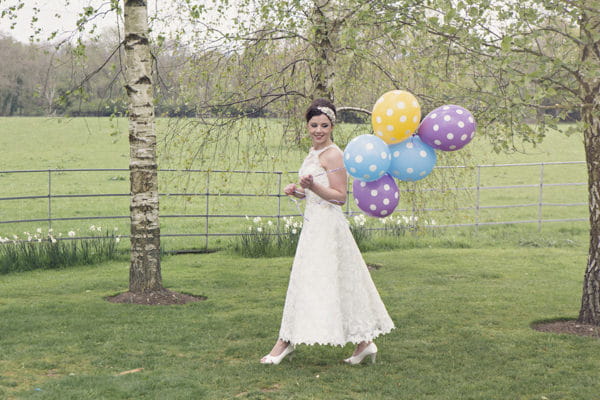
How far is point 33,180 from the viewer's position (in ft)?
92.9

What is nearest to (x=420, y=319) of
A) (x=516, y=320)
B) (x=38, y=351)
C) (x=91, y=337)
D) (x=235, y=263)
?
(x=516, y=320)

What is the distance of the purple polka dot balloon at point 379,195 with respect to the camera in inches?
214

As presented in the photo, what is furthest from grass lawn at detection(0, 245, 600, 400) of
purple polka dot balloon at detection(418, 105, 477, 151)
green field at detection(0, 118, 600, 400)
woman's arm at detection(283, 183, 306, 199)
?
purple polka dot balloon at detection(418, 105, 477, 151)

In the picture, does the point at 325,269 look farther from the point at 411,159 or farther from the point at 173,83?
the point at 173,83

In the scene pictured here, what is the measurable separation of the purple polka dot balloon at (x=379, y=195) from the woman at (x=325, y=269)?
0.54ft

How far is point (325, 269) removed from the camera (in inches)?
216

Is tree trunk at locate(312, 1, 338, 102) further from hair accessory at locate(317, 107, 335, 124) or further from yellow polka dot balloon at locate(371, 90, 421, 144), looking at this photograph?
yellow polka dot balloon at locate(371, 90, 421, 144)

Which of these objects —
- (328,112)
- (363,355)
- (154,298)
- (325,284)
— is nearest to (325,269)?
(325,284)

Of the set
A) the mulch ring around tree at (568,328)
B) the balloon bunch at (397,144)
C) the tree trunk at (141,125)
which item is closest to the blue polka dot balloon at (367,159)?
the balloon bunch at (397,144)

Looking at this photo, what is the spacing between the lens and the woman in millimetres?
5430

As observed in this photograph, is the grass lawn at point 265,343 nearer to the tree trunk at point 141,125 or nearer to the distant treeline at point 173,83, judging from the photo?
the tree trunk at point 141,125

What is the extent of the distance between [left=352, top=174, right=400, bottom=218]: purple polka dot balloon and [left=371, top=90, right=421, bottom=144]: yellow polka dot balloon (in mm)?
335

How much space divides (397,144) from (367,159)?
1.62 feet

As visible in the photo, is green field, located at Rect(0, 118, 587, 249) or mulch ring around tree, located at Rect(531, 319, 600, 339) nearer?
mulch ring around tree, located at Rect(531, 319, 600, 339)
